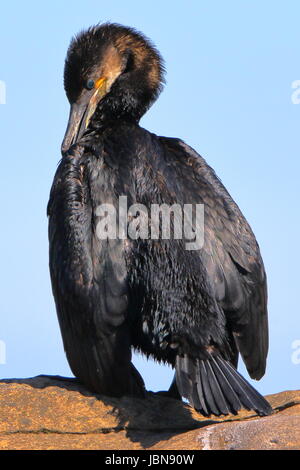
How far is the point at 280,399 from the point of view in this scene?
244 inches

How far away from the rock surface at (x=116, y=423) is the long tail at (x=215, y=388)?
0.30ft

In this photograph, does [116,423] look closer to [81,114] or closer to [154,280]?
[154,280]

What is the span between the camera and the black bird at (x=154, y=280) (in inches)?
217

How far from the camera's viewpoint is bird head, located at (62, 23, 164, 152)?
6805 millimetres

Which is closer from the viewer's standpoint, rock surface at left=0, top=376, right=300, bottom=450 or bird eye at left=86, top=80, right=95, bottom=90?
rock surface at left=0, top=376, right=300, bottom=450

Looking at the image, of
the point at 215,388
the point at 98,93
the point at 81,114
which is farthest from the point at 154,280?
the point at 98,93

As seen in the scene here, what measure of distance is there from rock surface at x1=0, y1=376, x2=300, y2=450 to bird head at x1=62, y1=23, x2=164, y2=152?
1.74 meters

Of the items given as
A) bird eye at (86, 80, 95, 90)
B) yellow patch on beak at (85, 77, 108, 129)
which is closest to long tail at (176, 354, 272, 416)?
yellow patch on beak at (85, 77, 108, 129)

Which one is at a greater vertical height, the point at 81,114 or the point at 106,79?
the point at 106,79

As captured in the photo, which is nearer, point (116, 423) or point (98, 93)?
point (116, 423)

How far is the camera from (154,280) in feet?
18.4

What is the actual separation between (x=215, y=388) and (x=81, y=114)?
7.85 ft

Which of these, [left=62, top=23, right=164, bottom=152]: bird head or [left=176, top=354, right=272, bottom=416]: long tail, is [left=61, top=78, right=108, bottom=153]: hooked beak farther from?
[left=176, top=354, right=272, bottom=416]: long tail

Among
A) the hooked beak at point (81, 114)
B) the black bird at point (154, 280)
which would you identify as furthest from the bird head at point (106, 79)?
the black bird at point (154, 280)
